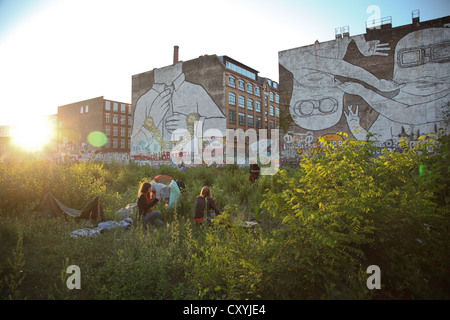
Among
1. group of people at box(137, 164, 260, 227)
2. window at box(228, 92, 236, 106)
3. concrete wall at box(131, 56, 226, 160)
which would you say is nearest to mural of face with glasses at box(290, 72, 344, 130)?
concrete wall at box(131, 56, 226, 160)

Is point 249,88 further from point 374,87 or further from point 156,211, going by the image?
point 156,211

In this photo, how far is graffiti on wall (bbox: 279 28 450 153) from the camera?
67.9ft

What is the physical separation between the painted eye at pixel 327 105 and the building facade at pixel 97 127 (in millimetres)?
46228

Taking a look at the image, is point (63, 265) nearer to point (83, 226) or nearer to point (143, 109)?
point (83, 226)

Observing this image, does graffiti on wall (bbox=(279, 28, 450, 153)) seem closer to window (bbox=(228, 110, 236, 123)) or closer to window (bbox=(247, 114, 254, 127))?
window (bbox=(228, 110, 236, 123))

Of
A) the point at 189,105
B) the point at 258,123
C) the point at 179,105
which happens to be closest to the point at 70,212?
the point at 189,105

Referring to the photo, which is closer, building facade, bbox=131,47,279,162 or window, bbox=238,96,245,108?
building facade, bbox=131,47,279,162

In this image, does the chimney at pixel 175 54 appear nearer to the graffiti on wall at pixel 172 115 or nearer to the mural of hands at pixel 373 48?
the graffiti on wall at pixel 172 115

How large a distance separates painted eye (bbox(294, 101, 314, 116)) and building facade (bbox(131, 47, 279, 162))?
391 inches

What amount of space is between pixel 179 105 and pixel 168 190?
2695cm

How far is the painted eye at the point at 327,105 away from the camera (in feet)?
78.6

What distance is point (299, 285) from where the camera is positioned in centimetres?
297

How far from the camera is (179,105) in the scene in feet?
113
